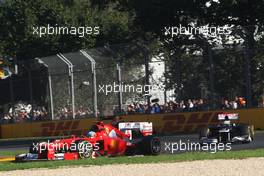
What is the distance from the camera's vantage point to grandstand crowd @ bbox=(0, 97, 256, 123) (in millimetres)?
28484

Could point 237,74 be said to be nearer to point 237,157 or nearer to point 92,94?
point 92,94

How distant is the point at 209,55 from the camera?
2842cm

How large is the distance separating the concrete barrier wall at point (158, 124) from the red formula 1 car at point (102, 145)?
27.1ft

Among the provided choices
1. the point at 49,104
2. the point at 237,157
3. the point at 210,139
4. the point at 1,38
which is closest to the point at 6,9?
the point at 1,38

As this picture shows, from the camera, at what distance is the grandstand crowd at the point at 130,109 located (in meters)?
28.5

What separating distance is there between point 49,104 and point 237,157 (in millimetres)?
18124

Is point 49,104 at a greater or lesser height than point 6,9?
lesser
